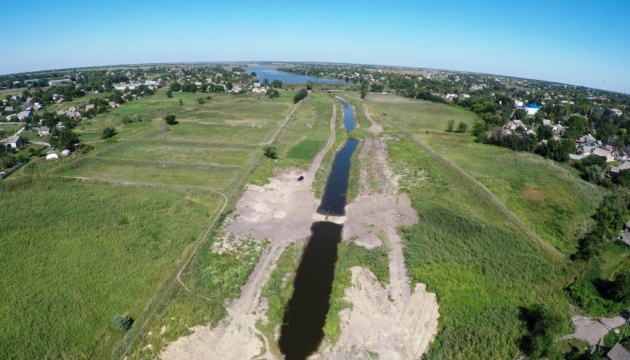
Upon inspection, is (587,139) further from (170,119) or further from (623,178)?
(170,119)

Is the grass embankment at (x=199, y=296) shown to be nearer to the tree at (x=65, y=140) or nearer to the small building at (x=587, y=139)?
the tree at (x=65, y=140)

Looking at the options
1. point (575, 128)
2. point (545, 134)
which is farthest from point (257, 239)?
point (575, 128)

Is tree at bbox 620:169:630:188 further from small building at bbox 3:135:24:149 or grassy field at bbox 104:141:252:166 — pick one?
small building at bbox 3:135:24:149

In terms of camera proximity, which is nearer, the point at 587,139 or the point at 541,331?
the point at 541,331

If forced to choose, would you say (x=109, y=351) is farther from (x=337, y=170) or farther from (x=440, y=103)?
(x=440, y=103)

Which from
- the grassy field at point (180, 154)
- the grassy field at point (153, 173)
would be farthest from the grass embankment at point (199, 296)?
the grassy field at point (180, 154)

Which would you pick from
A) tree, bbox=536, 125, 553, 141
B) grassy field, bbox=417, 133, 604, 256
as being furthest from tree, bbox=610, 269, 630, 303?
tree, bbox=536, 125, 553, 141

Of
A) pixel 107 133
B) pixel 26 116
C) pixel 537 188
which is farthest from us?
pixel 26 116
